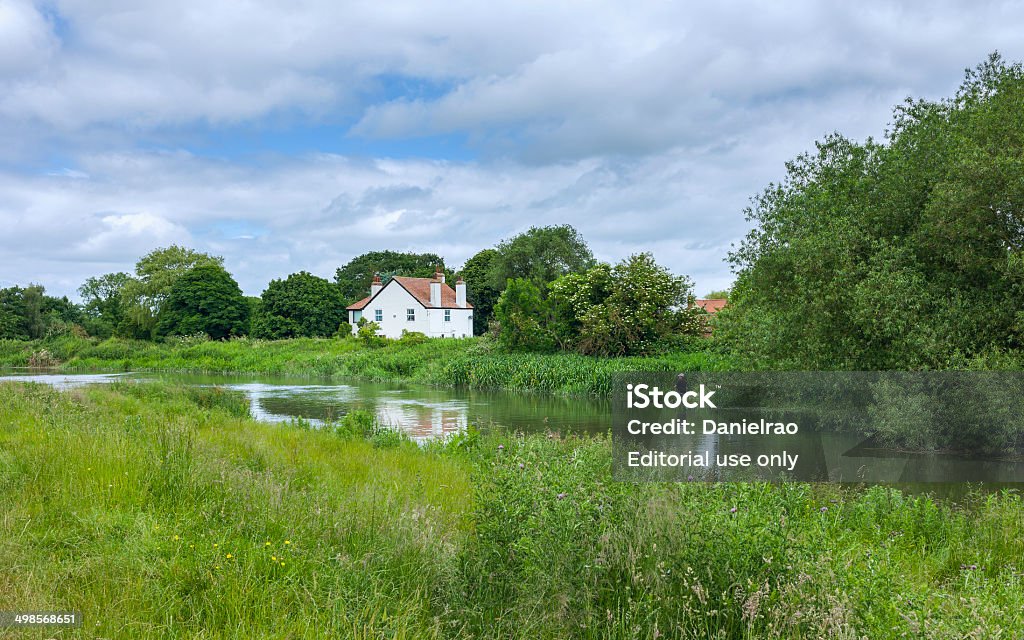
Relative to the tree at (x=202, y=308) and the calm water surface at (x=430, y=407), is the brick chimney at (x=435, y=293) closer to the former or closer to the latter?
the tree at (x=202, y=308)

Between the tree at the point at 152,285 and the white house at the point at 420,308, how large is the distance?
20.4 m

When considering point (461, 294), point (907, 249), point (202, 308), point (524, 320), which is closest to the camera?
point (907, 249)

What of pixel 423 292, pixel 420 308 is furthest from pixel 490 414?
pixel 423 292

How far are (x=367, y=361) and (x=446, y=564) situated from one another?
39.0m

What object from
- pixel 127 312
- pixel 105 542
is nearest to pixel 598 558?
pixel 105 542

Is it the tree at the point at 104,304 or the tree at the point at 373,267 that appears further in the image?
the tree at the point at 373,267

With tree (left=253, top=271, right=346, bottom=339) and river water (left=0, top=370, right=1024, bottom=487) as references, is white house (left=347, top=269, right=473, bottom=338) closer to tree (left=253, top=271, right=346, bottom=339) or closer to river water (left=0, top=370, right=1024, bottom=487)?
tree (left=253, top=271, right=346, bottom=339)

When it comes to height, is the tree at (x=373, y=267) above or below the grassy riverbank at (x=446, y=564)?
above

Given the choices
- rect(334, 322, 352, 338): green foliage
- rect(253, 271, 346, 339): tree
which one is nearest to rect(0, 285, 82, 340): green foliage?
rect(253, 271, 346, 339): tree

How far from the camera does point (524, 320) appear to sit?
40312 mm

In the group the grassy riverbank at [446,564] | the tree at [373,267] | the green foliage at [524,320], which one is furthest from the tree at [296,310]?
the grassy riverbank at [446,564]

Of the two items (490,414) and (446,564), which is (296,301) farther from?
(446,564)

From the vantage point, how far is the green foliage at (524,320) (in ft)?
132

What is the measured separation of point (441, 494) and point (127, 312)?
232 feet
